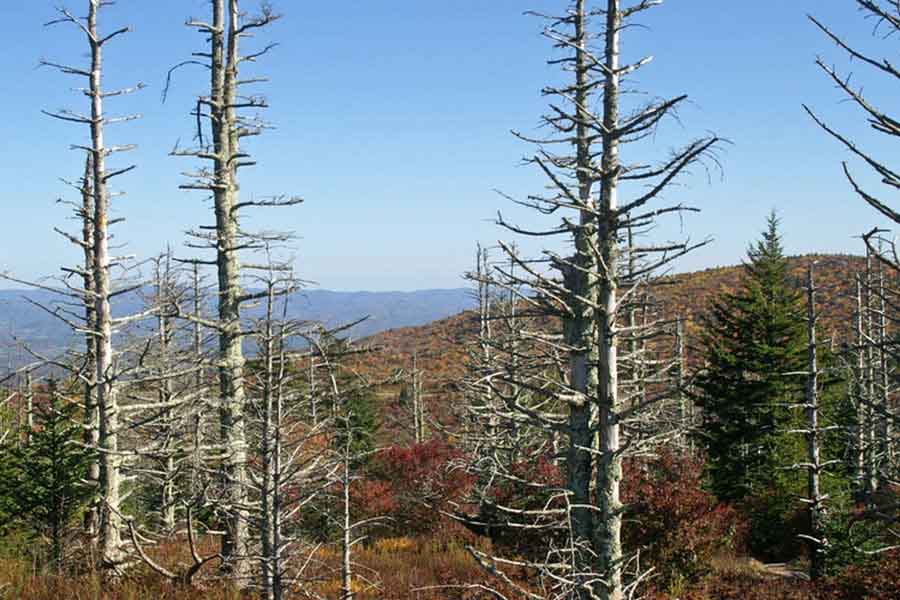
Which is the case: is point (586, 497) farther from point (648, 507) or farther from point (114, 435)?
point (114, 435)

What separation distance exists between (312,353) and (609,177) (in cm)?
452

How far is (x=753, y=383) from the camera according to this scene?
2112 cm

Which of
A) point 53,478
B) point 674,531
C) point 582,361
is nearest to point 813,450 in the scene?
point 674,531

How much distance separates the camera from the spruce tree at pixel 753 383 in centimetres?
2078

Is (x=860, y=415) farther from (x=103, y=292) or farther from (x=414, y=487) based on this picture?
(x=103, y=292)

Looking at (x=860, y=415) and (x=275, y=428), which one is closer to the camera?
(x=275, y=428)

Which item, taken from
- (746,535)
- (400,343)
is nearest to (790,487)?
(746,535)

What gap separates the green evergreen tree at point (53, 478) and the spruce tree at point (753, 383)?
17169mm

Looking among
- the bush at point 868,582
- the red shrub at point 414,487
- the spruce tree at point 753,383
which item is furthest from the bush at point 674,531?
the spruce tree at point 753,383

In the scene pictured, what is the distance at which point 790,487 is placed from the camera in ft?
61.2

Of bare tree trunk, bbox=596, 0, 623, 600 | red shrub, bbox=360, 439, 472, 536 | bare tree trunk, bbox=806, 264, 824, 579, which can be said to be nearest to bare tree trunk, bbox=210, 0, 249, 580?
bare tree trunk, bbox=596, 0, 623, 600

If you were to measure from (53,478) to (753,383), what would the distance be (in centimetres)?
1954

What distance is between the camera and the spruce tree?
20.8 m

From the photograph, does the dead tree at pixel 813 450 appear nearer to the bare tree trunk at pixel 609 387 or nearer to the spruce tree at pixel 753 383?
the spruce tree at pixel 753 383
